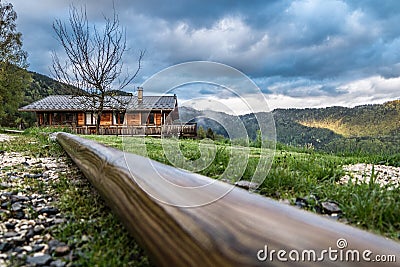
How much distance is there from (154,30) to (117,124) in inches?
404

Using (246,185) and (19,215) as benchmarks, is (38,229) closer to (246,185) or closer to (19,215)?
(19,215)

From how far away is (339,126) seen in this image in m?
12.7

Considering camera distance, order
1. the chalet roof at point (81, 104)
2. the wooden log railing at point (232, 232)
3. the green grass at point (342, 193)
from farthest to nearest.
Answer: the chalet roof at point (81, 104), the green grass at point (342, 193), the wooden log railing at point (232, 232)

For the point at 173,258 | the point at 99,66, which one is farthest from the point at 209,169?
the point at 99,66

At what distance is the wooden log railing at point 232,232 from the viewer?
0.76 m

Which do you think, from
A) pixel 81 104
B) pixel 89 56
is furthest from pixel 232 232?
pixel 81 104

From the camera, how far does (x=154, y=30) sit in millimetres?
19875

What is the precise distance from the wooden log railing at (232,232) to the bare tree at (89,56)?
19.6m

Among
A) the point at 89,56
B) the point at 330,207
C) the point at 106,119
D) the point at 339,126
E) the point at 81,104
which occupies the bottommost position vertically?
the point at 330,207

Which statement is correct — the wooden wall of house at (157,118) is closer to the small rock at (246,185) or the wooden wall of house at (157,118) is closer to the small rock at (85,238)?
the small rock at (246,185)

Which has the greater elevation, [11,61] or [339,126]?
[11,61]

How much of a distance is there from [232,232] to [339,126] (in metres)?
13.3

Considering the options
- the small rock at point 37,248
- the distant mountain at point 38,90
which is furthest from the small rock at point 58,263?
the distant mountain at point 38,90

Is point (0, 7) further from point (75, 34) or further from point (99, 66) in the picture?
point (99, 66)
